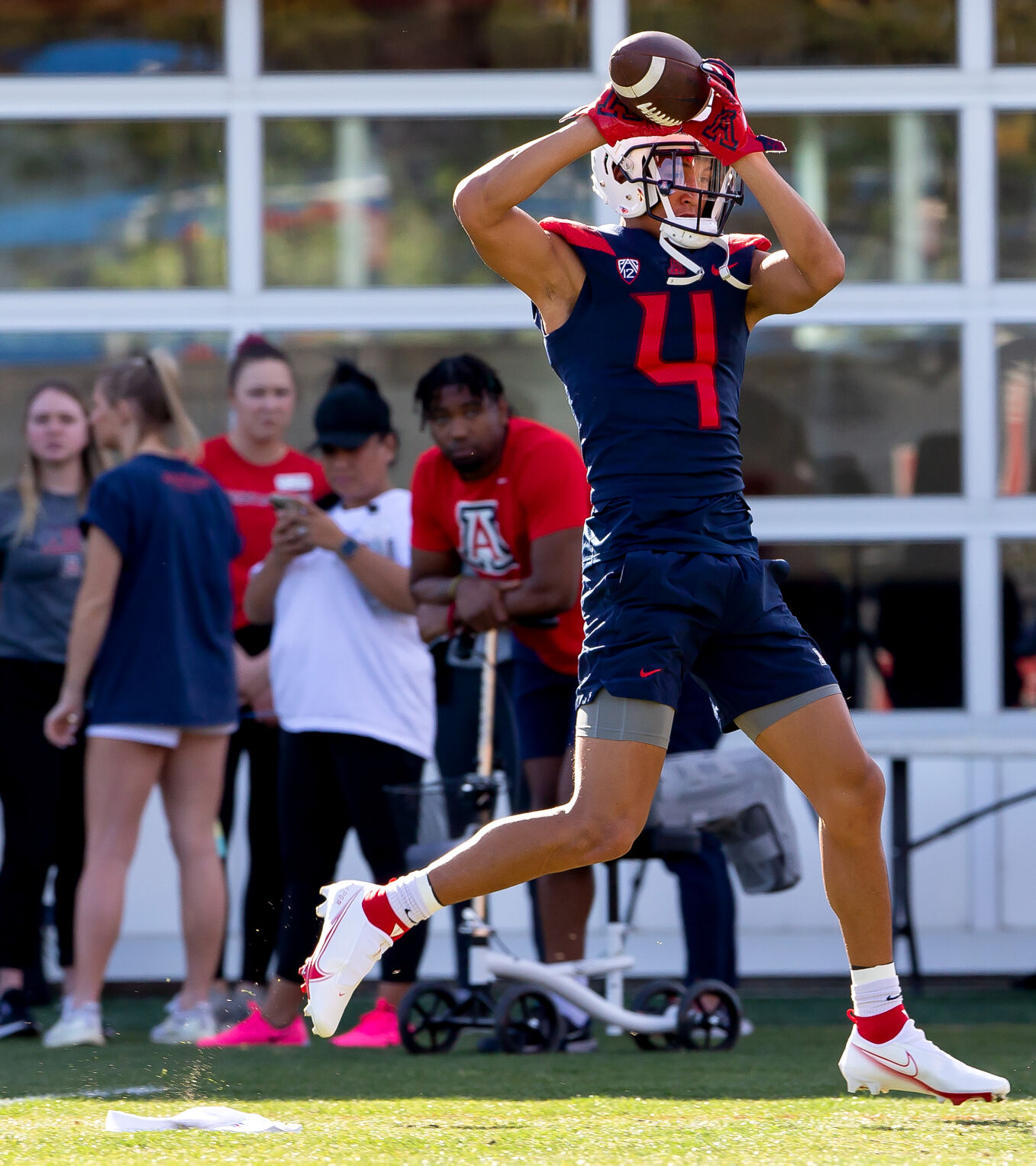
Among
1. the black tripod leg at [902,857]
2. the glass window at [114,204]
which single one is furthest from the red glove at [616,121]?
the glass window at [114,204]

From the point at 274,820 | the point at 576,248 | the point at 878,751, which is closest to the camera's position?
the point at 576,248

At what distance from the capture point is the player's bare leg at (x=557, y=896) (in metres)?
5.49

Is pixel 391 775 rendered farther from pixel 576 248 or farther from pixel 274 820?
pixel 576 248

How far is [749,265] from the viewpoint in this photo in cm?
389

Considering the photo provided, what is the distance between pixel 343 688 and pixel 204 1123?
2084 millimetres

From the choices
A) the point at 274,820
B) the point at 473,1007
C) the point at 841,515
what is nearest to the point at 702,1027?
the point at 473,1007

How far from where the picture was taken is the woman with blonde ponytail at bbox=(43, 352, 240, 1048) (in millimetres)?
5699

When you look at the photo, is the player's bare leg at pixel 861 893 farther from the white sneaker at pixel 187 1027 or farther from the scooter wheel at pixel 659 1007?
the white sneaker at pixel 187 1027

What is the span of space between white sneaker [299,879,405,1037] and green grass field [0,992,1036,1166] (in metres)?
0.23

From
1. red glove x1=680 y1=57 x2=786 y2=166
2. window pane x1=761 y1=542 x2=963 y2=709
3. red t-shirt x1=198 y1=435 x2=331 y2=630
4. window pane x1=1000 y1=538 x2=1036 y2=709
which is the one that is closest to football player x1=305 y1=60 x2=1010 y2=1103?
red glove x1=680 y1=57 x2=786 y2=166

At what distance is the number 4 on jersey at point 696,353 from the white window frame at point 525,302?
13.0 feet

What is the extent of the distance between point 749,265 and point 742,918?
4076 millimetres

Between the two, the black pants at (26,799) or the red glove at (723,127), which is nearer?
the red glove at (723,127)

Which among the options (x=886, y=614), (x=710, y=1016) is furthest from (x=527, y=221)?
(x=886, y=614)
